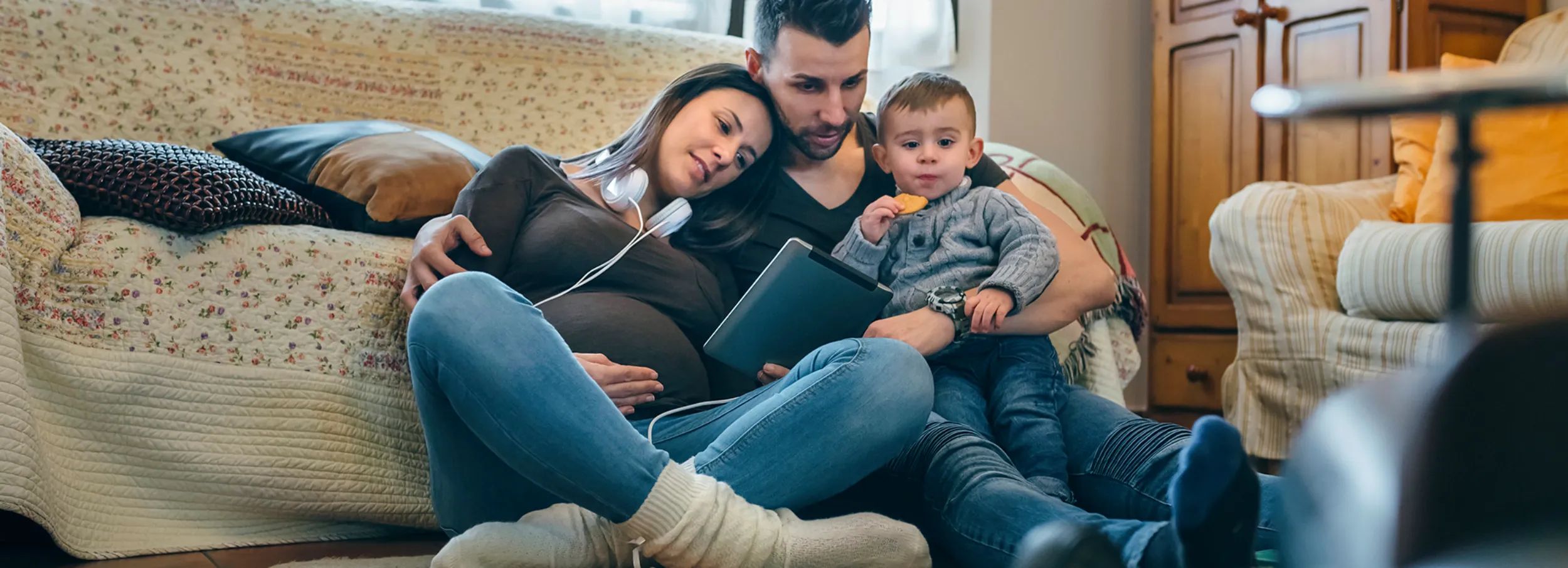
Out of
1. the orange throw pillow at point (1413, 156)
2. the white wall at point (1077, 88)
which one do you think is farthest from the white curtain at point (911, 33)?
the orange throw pillow at point (1413, 156)

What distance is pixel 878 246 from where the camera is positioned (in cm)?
124

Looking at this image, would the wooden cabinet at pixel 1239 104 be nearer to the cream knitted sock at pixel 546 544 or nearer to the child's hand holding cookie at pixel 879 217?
the child's hand holding cookie at pixel 879 217

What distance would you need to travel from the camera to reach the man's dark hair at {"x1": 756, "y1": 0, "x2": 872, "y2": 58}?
1.25 meters

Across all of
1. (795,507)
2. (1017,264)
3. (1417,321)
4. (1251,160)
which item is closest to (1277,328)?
(1417,321)

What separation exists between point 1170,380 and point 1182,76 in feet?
2.67

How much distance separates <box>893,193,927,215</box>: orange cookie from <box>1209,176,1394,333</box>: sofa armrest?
3.29 ft

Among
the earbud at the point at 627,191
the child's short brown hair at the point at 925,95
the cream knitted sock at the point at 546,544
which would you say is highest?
the child's short brown hair at the point at 925,95

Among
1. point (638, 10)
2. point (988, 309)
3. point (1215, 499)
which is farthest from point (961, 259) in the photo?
point (638, 10)

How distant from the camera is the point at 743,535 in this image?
35.3 inches

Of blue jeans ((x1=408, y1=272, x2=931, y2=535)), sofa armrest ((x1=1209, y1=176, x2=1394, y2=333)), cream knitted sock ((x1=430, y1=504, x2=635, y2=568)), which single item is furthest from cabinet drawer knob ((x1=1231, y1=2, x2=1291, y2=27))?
cream knitted sock ((x1=430, y1=504, x2=635, y2=568))

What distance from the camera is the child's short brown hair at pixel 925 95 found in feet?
4.10

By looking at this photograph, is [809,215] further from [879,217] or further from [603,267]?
[603,267]

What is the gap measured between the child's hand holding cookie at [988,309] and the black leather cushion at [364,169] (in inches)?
29.0

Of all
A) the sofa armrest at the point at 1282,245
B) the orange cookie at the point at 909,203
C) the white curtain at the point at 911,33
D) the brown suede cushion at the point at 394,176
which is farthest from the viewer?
the white curtain at the point at 911,33
